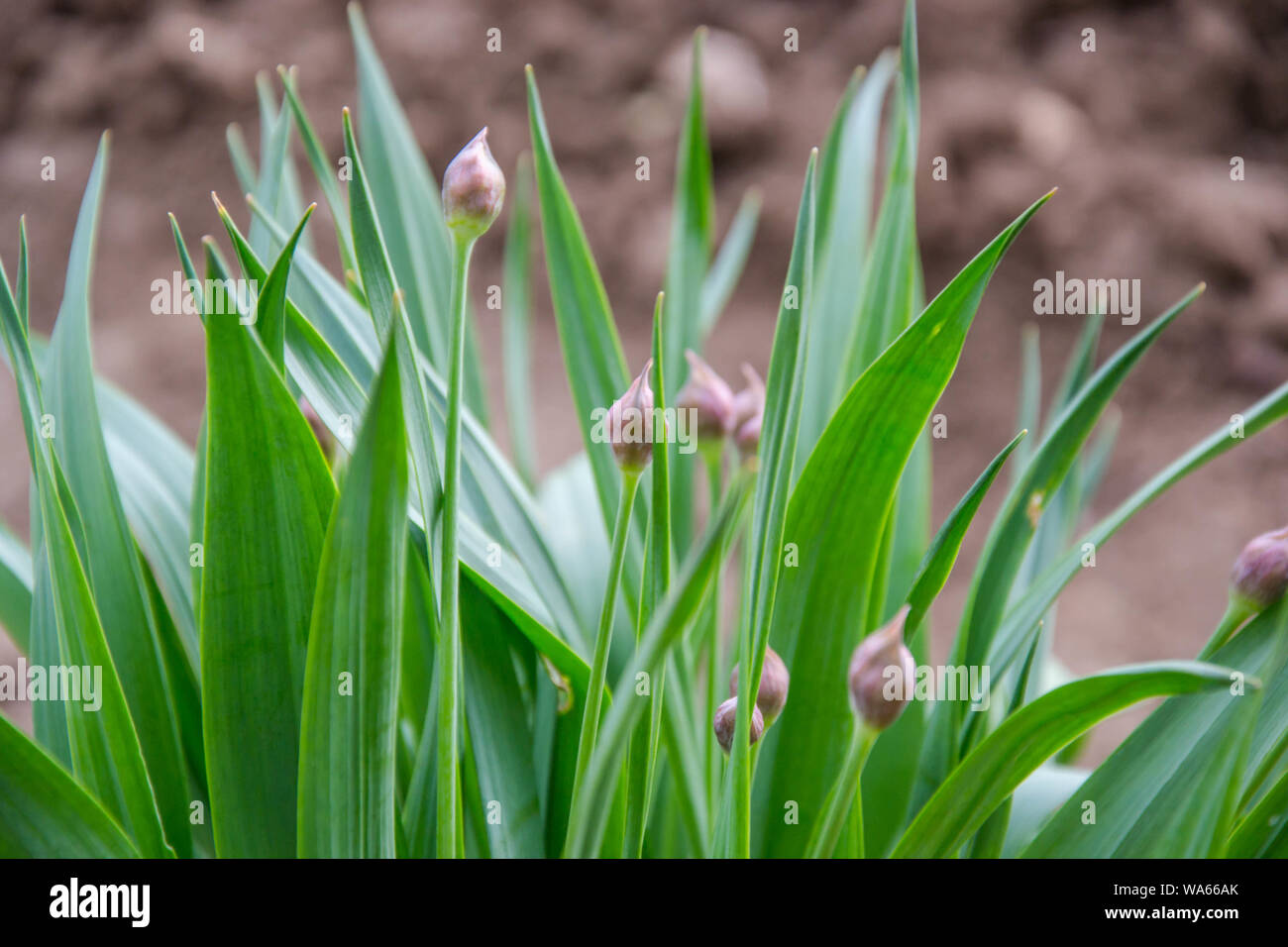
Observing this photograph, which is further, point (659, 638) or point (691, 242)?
point (691, 242)

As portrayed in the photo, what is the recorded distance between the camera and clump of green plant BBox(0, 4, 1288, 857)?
226 mm

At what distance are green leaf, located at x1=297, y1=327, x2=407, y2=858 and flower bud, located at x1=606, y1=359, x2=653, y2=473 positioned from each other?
1.9 inches

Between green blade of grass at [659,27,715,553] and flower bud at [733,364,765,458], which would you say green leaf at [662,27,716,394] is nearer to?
green blade of grass at [659,27,715,553]

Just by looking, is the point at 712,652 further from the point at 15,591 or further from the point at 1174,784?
the point at 15,591

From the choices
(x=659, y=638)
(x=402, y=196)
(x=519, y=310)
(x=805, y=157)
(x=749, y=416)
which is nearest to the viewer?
(x=659, y=638)

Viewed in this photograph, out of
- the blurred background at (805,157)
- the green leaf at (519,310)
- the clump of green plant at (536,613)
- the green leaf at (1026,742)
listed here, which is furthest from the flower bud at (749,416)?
the blurred background at (805,157)

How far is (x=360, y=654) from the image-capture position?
23cm

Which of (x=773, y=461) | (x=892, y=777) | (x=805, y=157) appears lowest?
(x=892, y=777)

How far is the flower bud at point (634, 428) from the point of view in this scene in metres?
0.22

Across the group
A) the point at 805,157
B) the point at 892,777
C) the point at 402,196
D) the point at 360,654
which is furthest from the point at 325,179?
the point at 805,157

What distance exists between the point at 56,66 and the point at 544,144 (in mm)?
1407

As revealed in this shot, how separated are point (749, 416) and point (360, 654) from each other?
129mm

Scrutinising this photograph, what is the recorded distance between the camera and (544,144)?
0.35m

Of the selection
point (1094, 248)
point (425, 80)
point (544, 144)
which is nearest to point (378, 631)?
point (544, 144)
